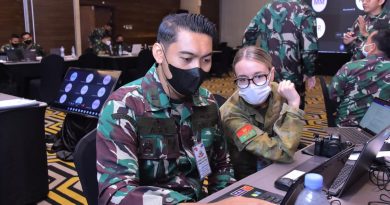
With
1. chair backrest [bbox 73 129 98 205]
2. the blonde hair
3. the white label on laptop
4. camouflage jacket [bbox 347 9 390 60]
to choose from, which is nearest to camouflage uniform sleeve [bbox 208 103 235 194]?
the white label on laptop

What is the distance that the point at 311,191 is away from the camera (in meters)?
0.94

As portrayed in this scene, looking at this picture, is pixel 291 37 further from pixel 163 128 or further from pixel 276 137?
pixel 163 128

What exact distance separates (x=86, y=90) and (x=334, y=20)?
300 inches

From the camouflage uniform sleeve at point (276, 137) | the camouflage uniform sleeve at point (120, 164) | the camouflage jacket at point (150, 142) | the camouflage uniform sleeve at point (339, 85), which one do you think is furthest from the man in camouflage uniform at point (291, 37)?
the camouflage uniform sleeve at point (120, 164)

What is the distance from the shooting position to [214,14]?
12484mm

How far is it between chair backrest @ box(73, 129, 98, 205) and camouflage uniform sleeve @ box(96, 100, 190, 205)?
69 millimetres

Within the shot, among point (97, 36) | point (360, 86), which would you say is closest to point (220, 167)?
point (360, 86)

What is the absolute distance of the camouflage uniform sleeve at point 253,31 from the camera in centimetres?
314

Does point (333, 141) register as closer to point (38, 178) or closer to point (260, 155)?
point (260, 155)

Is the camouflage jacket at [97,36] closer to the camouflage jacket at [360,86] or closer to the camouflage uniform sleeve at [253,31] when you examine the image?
the camouflage uniform sleeve at [253,31]

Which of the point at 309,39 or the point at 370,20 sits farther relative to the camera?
the point at 370,20

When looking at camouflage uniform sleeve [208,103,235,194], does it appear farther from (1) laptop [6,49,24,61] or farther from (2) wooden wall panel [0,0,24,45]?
(2) wooden wall panel [0,0,24,45]

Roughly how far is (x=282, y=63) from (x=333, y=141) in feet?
4.94

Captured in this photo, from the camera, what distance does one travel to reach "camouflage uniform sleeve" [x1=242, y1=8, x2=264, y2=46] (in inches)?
124
